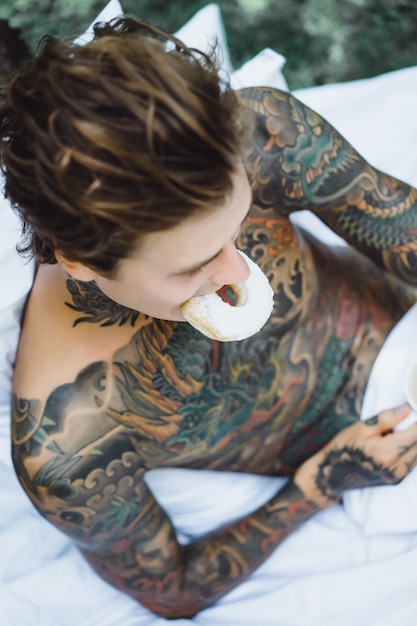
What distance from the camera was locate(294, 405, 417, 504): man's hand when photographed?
1.26 metres

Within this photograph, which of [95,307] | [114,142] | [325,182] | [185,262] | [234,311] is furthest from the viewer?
[325,182]

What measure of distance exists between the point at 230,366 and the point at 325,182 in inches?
13.8

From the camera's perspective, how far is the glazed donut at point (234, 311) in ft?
3.05

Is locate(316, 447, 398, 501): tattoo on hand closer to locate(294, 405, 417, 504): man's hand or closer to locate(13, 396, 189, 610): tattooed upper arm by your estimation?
locate(294, 405, 417, 504): man's hand

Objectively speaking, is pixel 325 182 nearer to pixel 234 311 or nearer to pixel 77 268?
pixel 234 311

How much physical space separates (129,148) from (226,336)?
0.33 metres

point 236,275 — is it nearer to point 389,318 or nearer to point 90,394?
point 90,394

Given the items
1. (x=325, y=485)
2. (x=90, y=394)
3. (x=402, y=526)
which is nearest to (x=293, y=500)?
(x=325, y=485)

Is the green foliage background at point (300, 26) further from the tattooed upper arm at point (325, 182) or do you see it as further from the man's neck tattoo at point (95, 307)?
the man's neck tattoo at point (95, 307)

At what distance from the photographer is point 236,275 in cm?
89

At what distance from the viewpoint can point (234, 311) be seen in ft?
3.11

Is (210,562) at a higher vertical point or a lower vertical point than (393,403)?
lower

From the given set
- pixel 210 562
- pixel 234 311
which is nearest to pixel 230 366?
pixel 234 311

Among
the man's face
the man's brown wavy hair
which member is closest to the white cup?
the man's face
